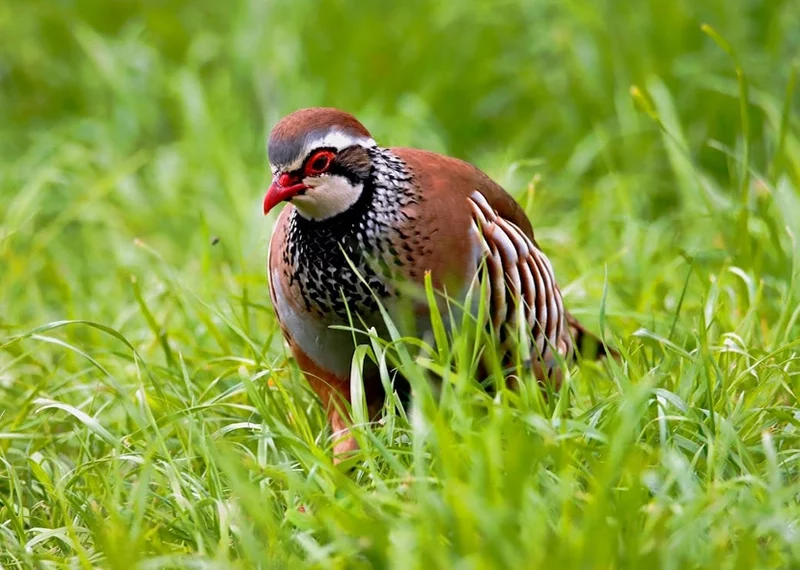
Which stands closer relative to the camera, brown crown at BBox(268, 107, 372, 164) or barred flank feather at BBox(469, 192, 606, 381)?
brown crown at BBox(268, 107, 372, 164)

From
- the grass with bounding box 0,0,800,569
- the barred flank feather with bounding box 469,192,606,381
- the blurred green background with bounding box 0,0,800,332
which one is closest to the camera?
the grass with bounding box 0,0,800,569

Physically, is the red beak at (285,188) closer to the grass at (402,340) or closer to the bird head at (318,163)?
the bird head at (318,163)

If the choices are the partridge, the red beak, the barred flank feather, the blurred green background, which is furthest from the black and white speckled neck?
the blurred green background

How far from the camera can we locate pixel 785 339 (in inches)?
126

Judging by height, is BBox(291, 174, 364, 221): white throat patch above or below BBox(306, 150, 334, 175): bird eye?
below

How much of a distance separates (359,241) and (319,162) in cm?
21

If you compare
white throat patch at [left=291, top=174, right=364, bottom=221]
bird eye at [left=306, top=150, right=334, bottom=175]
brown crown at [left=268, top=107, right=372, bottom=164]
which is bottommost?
white throat patch at [left=291, top=174, right=364, bottom=221]

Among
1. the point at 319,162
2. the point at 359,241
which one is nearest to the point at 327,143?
the point at 319,162

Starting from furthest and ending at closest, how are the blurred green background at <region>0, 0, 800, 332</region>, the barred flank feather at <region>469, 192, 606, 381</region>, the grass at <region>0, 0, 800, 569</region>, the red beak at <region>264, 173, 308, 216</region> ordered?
the blurred green background at <region>0, 0, 800, 332</region> < the barred flank feather at <region>469, 192, 606, 381</region> < the red beak at <region>264, 173, 308, 216</region> < the grass at <region>0, 0, 800, 569</region>

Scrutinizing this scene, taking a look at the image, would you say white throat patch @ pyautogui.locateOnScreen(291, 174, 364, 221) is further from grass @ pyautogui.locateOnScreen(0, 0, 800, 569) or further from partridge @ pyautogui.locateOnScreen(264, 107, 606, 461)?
grass @ pyautogui.locateOnScreen(0, 0, 800, 569)

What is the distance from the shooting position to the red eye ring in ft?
9.80

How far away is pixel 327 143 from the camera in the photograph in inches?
118

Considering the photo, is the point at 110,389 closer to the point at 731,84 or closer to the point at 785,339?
the point at 785,339

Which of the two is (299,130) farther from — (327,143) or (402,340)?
(402,340)
